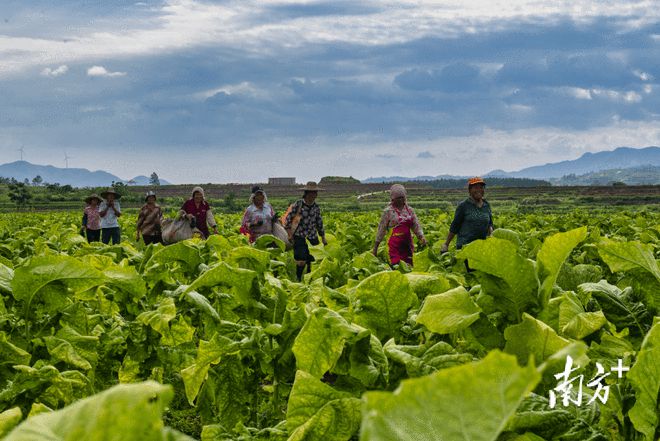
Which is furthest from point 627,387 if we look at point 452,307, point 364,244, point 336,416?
point 364,244

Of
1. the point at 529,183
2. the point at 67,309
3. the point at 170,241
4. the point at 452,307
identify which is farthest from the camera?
the point at 529,183

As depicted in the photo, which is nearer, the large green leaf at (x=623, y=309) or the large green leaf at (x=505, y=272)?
the large green leaf at (x=505, y=272)

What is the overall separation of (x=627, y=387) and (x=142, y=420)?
1618 mm

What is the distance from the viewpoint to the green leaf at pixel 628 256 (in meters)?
2.38

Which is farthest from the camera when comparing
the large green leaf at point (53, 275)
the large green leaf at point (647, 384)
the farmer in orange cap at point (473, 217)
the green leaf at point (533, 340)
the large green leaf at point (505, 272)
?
the farmer in orange cap at point (473, 217)

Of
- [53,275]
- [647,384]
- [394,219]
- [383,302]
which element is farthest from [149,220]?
[647,384]

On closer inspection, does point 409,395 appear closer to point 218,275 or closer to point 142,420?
point 142,420

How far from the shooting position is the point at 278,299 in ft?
10.4

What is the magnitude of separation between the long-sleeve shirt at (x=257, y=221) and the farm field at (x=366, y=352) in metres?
5.54

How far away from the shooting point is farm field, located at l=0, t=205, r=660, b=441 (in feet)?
2.63

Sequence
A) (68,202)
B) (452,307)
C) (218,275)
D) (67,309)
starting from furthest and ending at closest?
1. (68,202)
2. (67,309)
3. (218,275)
4. (452,307)

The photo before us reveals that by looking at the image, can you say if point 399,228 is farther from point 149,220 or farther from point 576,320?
point 576,320

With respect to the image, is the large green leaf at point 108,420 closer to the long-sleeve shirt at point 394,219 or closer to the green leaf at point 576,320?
the green leaf at point 576,320

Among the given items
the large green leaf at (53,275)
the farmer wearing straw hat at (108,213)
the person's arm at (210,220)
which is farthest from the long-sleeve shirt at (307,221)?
the large green leaf at (53,275)
